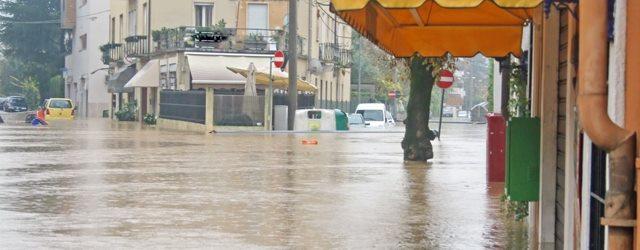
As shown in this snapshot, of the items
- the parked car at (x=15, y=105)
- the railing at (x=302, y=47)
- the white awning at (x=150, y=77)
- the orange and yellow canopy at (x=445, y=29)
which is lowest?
the parked car at (x=15, y=105)

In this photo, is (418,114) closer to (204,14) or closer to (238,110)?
(238,110)

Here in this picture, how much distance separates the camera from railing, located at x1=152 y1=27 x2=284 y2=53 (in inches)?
2224

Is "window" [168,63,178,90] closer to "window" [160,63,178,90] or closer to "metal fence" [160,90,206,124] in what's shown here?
"window" [160,63,178,90]

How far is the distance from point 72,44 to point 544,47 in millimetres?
85843

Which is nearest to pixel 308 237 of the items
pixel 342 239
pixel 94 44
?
pixel 342 239

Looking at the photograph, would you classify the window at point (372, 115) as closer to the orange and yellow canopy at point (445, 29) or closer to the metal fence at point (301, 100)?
the metal fence at point (301, 100)

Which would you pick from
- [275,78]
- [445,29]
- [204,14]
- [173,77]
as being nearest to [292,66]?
[275,78]

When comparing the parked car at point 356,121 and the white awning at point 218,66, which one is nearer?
the white awning at point 218,66

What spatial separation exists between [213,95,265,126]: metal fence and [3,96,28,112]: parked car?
170 ft

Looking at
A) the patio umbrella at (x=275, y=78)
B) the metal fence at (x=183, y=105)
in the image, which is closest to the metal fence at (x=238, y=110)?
the metal fence at (x=183, y=105)

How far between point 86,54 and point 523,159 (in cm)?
7799

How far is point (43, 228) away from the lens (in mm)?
13703

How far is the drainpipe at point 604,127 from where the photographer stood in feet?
18.1

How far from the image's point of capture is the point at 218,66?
55.8 metres
